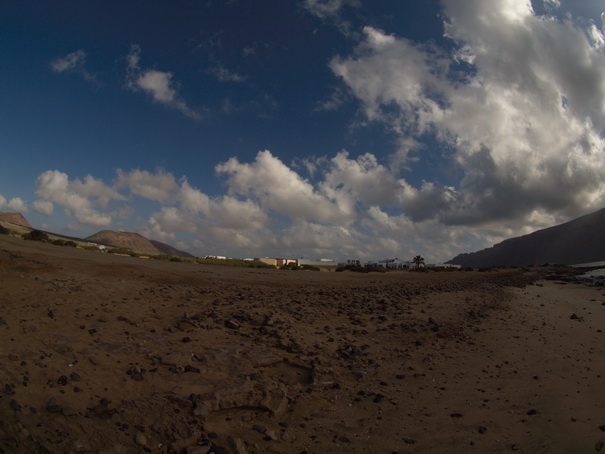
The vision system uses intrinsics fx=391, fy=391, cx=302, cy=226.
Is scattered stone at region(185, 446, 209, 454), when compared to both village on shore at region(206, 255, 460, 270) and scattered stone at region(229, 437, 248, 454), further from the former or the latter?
village on shore at region(206, 255, 460, 270)

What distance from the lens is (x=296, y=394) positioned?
22.9 ft

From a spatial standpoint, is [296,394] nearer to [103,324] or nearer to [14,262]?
[103,324]

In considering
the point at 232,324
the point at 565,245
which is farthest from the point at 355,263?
the point at 565,245

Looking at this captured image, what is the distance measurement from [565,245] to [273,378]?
18143cm

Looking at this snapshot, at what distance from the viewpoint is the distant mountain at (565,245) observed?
436ft

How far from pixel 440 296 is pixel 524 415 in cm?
1171

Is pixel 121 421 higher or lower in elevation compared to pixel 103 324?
lower

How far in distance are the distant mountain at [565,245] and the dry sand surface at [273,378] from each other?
13383cm

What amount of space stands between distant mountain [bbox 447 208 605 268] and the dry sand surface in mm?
133830

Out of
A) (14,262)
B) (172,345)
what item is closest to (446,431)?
(172,345)

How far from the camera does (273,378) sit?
7.43 meters

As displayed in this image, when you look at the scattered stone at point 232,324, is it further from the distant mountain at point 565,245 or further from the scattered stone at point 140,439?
the distant mountain at point 565,245

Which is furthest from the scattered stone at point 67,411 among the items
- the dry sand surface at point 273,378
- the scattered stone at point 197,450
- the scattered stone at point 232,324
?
the scattered stone at point 232,324

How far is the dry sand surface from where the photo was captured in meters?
5.42
